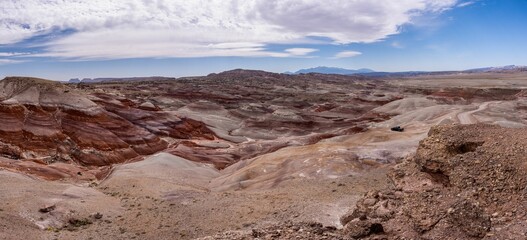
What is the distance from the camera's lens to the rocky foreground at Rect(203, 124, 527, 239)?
10.3 metres

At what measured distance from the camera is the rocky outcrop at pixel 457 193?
10273 mm

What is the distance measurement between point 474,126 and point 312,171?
43.3ft

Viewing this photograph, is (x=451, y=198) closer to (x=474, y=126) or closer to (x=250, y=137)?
(x=474, y=126)

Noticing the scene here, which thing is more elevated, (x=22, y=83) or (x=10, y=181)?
(x=22, y=83)

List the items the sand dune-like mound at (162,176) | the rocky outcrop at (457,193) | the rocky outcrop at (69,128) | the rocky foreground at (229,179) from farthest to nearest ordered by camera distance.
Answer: the rocky outcrop at (69,128), the sand dune-like mound at (162,176), the rocky foreground at (229,179), the rocky outcrop at (457,193)

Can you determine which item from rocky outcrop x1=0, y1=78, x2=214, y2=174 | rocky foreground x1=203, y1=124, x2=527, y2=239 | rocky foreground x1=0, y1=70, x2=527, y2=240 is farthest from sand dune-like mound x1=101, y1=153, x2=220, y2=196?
rocky foreground x1=203, y1=124, x2=527, y2=239

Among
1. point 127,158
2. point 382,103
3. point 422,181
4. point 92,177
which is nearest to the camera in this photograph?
point 422,181

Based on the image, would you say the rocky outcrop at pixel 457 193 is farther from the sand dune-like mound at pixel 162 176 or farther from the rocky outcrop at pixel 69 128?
the rocky outcrop at pixel 69 128

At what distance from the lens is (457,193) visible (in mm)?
11859

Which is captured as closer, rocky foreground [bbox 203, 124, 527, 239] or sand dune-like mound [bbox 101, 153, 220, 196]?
rocky foreground [bbox 203, 124, 527, 239]

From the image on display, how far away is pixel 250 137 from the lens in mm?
63688

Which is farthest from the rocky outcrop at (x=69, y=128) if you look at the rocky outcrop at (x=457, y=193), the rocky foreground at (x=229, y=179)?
the rocky outcrop at (x=457, y=193)

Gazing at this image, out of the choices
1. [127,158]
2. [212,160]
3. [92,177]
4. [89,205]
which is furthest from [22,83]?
[89,205]

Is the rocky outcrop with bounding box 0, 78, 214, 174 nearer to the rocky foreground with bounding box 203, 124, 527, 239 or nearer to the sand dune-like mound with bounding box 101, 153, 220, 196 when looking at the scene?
the sand dune-like mound with bounding box 101, 153, 220, 196
